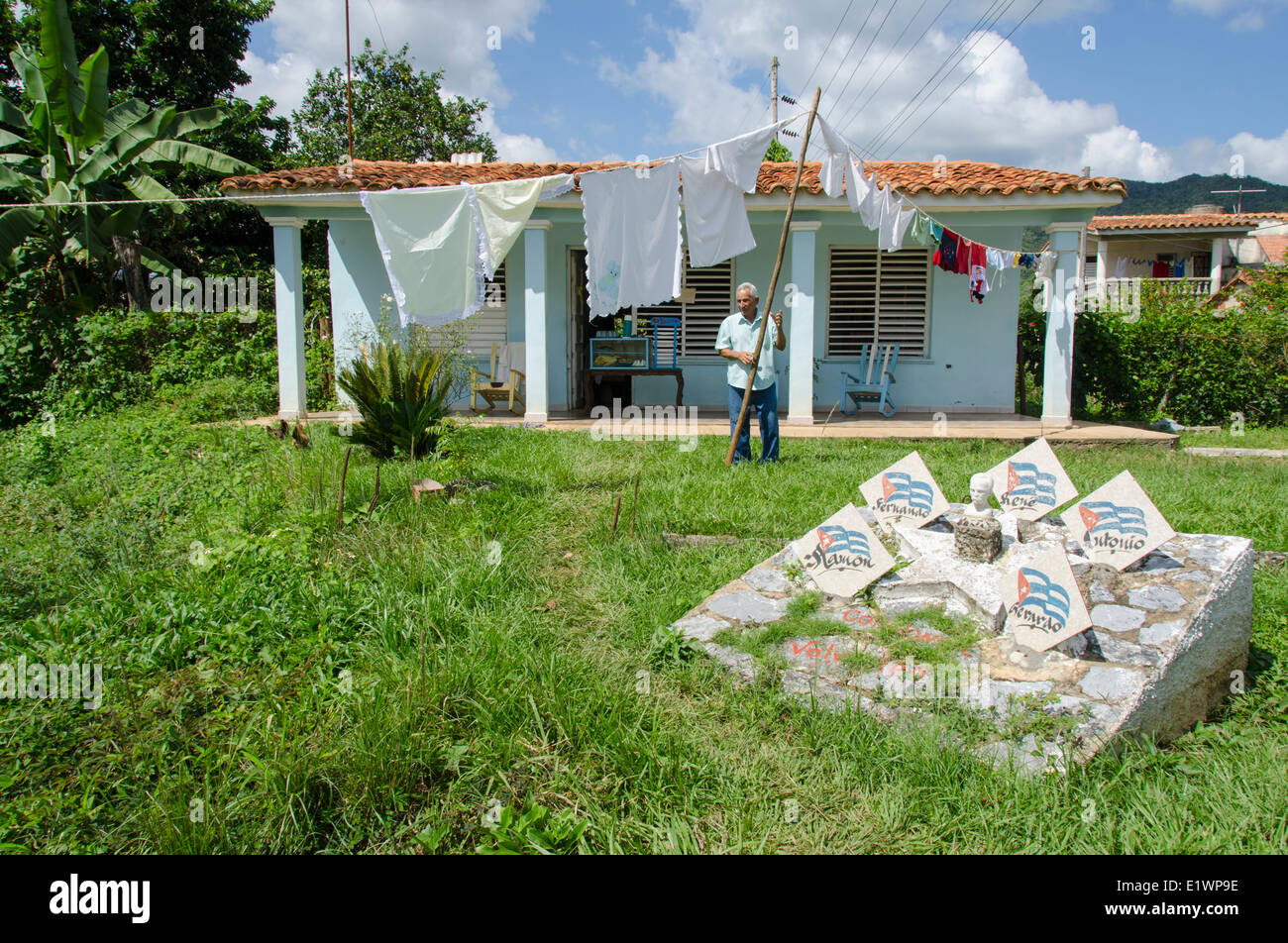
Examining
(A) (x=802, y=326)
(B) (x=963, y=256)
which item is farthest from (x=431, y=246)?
(B) (x=963, y=256)

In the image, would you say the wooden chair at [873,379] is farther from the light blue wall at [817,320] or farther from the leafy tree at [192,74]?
the leafy tree at [192,74]

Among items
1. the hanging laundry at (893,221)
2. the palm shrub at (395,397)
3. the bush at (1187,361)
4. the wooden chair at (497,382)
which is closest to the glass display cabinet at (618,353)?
the wooden chair at (497,382)

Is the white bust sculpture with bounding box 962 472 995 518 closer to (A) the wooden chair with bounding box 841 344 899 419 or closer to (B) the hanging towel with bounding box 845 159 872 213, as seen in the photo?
(B) the hanging towel with bounding box 845 159 872 213

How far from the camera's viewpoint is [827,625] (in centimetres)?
381

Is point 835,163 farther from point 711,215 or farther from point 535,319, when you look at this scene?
point 535,319

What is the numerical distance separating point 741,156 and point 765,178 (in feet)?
12.0

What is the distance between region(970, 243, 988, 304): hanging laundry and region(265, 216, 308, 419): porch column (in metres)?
8.09

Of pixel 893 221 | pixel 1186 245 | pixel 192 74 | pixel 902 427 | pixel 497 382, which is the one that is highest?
pixel 192 74

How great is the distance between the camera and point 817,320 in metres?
11.4

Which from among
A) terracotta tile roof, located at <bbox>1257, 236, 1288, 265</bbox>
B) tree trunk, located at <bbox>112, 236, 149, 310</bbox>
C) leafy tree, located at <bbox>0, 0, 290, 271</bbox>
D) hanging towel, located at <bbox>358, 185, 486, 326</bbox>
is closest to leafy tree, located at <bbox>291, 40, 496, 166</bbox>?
leafy tree, located at <bbox>0, 0, 290, 271</bbox>

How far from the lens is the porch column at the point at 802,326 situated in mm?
9945
